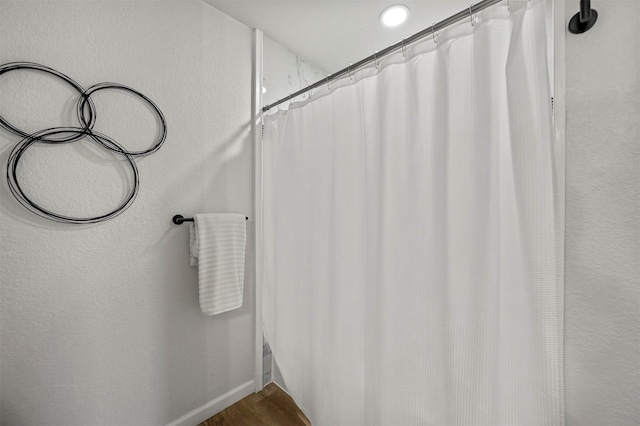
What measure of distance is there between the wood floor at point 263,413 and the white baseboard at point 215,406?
22mm

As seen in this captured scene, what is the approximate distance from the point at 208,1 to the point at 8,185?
122cm

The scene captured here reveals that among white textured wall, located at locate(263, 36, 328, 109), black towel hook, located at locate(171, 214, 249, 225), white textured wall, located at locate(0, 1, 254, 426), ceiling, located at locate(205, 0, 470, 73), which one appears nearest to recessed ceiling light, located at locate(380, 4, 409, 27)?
ceiling, located at locate(205, 0, 470, 73)

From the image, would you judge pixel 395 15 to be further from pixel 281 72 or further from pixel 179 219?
pixel 179 219

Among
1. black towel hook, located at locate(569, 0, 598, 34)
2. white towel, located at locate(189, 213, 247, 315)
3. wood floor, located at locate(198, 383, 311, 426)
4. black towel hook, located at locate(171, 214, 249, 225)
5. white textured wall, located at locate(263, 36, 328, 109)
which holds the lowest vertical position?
wood floor, located at locate(198, 383, 311, 426)

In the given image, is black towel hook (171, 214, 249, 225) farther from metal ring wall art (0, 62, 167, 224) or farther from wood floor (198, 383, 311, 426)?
wood floor (198, 383, 311, 426)

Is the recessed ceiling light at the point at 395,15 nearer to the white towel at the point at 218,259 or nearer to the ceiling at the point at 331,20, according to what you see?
the ceiling at the point at 331,20

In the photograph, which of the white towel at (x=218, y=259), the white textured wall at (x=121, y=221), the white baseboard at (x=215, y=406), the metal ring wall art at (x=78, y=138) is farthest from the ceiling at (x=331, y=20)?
the white baseboard at (x=215, y=406)

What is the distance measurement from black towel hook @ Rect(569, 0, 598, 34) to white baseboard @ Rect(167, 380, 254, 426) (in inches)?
80.8

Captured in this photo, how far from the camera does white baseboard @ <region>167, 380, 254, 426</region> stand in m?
1.35

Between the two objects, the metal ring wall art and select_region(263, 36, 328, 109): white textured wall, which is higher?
select_region(263, 36, 328, 109): white textured wall

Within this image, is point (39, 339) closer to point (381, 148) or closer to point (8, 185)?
point (8, 185)

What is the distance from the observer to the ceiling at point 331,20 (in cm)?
139

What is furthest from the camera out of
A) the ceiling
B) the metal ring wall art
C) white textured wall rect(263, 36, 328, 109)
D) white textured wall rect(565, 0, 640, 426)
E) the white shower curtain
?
white textured wall rect(263, 36, 328, 109)

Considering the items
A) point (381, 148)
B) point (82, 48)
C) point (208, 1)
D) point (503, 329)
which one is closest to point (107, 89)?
point (82, 48)
